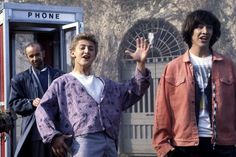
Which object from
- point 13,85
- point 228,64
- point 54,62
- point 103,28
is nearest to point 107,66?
point 103,28

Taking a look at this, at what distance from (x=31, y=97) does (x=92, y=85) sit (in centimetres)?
158

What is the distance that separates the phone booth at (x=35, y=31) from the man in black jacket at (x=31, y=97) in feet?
2.90

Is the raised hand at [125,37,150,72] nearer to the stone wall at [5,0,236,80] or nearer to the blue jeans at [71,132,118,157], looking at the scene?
the blue jeans at [71,132,118,157]

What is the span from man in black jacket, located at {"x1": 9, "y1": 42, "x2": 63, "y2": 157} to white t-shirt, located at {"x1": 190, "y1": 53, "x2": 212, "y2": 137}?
157 cm

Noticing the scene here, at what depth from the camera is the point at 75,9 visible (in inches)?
262

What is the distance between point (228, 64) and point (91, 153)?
1.14 meters

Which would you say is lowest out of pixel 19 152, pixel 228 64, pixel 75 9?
pixel 19 152

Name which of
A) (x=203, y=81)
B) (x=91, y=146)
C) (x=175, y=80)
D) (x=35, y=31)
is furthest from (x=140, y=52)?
(x=35, y=31)

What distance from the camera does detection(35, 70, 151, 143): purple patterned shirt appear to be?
3.66 m

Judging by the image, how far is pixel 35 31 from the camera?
6.93 metres

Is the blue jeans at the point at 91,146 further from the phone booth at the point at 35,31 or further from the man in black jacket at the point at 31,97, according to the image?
the phone booth at the point at 35,31

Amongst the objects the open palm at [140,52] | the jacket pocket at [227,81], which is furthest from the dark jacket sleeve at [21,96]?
the jacket pocket at [227,81]

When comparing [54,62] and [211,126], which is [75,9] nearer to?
[54,62]

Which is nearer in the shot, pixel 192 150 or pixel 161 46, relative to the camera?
pixel 192 150
